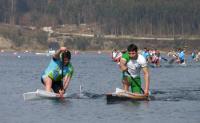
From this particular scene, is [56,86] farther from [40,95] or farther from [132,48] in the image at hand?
[132,48]

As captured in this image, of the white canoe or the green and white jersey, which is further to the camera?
the white canoe

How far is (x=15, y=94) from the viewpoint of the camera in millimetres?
32594

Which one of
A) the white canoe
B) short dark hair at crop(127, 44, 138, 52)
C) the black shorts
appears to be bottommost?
the white canoe

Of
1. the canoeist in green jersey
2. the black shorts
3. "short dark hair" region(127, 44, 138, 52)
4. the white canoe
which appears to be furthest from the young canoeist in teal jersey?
"short dark hair" region(127, 44, 138, 52)

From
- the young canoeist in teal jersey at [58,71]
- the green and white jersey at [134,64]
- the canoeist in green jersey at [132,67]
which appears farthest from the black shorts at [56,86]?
the green and white jersey at [134,64]

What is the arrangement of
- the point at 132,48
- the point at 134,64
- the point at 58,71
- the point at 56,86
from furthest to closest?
the point at 56,86
the point at 58,71
the point at 134,64
the point at 132,48

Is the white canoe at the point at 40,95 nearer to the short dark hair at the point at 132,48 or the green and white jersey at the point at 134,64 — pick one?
the green and white jersey at the point at 134,64

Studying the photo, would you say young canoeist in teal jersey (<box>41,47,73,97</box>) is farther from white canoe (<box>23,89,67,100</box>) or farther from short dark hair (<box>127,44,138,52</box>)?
short dark hair (<box>127,44,138,52</box>)

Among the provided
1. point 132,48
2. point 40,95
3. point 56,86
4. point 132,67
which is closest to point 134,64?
point 132,67

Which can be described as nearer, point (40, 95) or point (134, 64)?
point (134, 64)

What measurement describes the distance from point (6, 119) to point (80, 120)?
6.76 feet

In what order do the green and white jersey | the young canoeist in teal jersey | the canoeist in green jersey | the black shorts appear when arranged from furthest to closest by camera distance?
the black shorts < the young canoeist in teal jersey < the green and white jersey < the canoeist in green jersey

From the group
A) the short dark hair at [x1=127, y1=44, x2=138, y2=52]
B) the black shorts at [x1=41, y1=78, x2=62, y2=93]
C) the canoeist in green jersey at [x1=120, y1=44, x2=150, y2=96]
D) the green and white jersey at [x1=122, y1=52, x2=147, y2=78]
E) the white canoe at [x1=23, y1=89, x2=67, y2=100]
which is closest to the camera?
the short dark hair at [x1=127, y1=44, x2=138, y2=52]

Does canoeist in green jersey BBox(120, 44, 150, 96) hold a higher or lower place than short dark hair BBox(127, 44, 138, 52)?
lower
